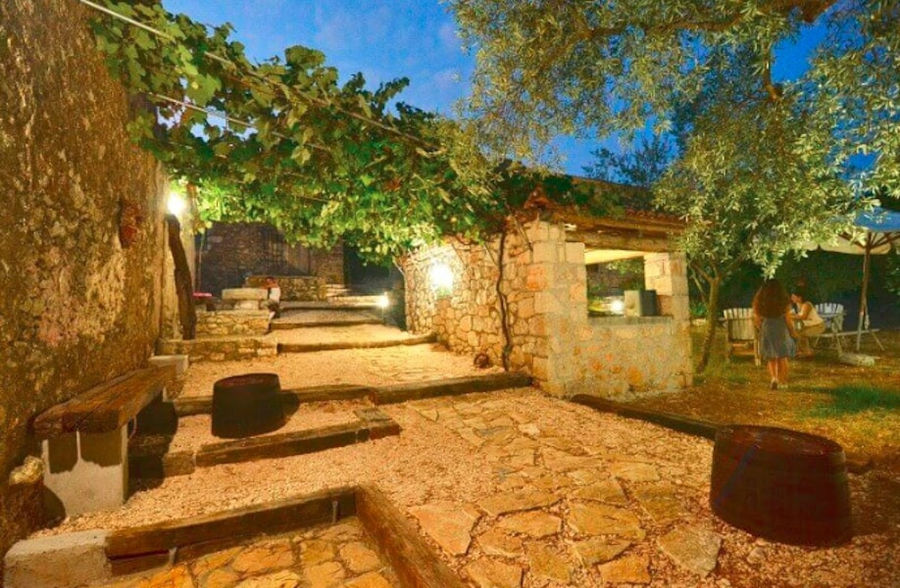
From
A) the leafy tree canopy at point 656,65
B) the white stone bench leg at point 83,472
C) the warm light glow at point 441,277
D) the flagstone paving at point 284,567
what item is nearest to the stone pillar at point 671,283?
the leafy tree canopy at point 656,65

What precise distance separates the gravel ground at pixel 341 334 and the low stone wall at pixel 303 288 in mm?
6100

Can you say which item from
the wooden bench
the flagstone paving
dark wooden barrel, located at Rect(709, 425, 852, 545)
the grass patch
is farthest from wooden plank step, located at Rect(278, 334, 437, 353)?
dark wooden barrel, located at Rect(709, 425, 852, 545)

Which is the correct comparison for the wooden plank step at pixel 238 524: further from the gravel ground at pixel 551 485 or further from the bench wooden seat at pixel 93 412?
the bench wooden seat at pixel 93 412

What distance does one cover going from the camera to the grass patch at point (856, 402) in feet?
18.2

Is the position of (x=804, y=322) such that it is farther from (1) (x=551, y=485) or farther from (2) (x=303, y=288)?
(2) (x=303, y=288)

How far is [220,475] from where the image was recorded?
340 cm

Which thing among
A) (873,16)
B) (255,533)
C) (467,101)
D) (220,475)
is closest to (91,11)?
(467,101)

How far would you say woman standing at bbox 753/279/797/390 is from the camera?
22.5ft

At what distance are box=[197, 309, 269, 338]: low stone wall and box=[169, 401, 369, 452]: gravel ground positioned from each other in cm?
405

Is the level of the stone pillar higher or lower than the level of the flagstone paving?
higher

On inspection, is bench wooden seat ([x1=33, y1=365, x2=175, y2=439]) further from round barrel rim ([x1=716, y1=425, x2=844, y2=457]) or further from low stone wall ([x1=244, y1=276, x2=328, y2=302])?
low stone wall ([x1=244, y1=276, x2=328, y2=302])

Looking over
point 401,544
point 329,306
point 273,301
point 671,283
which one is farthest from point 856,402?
point 273,301

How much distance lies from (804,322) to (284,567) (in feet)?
37.3

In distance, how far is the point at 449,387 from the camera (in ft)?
19.2
